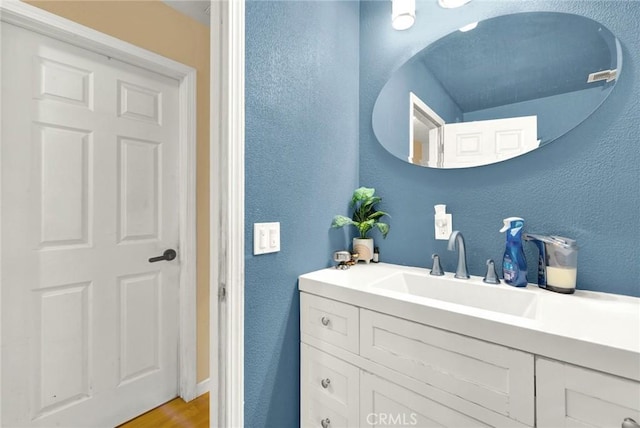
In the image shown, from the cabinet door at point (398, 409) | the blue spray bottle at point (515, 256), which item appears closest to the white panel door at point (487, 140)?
the blue spray bottle at point (515, 256)

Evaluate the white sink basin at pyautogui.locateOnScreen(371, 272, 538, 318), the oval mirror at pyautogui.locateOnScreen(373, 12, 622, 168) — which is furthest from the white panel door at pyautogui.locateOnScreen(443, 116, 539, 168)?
the white sink basin at pyautogui.locateOnScreen(371, 272, 538, 318)

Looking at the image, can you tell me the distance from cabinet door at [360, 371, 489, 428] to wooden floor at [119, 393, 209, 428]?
3.84ft

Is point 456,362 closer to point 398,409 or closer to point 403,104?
point 398,409

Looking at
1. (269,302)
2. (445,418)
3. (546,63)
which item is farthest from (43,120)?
(546,63)

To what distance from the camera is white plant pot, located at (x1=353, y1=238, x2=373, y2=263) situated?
1.42 meters

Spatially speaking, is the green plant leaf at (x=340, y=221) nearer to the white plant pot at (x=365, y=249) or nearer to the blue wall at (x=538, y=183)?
the white plant pot at (x=365, y=249)

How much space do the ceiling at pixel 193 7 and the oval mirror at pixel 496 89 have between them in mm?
1273

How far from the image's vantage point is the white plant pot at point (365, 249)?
1.42m

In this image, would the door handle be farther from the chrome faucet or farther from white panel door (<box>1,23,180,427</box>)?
the chrome faucet

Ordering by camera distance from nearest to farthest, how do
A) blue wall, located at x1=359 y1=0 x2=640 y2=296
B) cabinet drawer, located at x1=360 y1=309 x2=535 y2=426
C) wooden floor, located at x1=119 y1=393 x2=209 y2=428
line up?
cabinet drawer, located at x1=360 y1=309 x2=535 y2=426 → blue wall, located at x1=359 y1=0 x2=640 y2=296 → wooden floor, located at x1=119 y1=393 x2=209 y2=428

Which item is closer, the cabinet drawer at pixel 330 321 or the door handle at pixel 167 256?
the cabinet drawer at pixel 330 321

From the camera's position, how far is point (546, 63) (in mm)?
1039

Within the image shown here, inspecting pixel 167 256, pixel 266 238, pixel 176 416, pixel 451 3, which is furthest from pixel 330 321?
pixel 451 3

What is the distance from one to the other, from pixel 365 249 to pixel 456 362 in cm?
71
